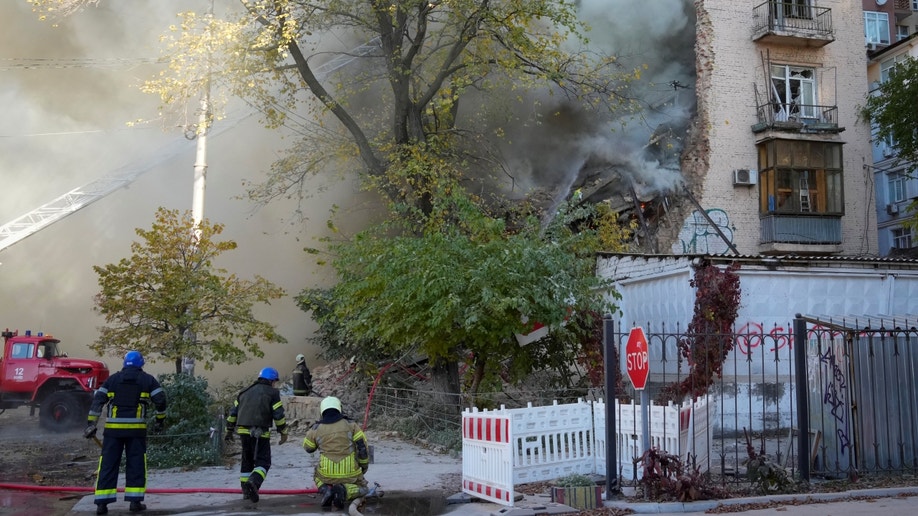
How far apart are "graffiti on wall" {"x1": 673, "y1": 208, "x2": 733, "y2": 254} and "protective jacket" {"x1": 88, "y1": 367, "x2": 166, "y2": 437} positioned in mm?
19473

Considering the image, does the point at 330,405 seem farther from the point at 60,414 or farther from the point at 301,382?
the point at 60,414

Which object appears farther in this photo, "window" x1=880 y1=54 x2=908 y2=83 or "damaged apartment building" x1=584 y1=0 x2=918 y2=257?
"window" x1=880 y1=54 x2=908 y2=83

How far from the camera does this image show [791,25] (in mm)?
26406

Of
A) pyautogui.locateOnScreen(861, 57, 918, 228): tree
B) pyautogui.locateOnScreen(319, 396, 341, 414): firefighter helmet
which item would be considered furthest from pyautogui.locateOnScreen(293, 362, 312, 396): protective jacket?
pyautogui.locateOnScreen(861, 57, 918, 228): tree

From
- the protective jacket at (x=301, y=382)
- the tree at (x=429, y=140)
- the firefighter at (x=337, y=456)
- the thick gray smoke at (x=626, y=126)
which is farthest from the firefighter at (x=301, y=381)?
the thick gray smoke at (x=626, y=126)


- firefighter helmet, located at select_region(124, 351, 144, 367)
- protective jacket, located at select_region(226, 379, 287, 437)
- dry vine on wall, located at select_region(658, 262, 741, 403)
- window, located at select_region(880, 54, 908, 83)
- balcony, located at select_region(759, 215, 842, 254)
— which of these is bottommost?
protective jacket, located at select_region(226, 379, 287, 437)

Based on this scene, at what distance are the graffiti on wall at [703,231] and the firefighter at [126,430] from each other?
19.5 meters

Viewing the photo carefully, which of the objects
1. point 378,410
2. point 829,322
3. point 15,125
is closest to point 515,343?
point 378,410

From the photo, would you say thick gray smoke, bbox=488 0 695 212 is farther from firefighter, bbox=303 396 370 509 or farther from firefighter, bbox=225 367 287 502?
firefighter, bbox=303 396 370 509

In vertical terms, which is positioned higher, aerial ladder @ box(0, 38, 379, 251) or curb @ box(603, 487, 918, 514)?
aerial ladder @ box(0, 38, 379, 251)

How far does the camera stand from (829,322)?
10109mm

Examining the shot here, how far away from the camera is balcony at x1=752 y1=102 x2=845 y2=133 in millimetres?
25641

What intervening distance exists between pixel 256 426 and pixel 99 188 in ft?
65.1

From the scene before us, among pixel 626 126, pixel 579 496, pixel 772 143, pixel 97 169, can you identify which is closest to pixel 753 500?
pixel 579 496
